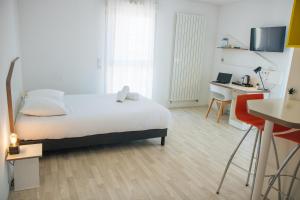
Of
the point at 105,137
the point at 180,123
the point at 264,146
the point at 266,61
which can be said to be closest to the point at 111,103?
the point at 105,137

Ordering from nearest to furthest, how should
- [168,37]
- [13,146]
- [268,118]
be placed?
[268,118] < [13,146] < [168,37]

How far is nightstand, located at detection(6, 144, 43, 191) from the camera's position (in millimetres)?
2420

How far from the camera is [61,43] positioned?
15.1ft

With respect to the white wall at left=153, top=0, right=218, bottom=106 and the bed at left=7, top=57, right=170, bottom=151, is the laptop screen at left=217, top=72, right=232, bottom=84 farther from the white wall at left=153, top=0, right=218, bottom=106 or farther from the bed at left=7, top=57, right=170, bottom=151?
the bed at left=7, top=57, right=170, bottom=151

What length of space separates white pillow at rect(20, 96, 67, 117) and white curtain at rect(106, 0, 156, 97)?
2.00 m

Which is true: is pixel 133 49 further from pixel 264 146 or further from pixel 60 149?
pixel 264 146

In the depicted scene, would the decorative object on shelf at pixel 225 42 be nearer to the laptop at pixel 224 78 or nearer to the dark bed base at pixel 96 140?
the laptop at pixel 224 78

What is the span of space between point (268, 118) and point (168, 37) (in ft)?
14.2

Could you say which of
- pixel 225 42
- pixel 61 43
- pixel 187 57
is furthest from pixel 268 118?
pixel 225 42

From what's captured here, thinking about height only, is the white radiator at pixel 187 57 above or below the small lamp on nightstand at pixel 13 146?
above

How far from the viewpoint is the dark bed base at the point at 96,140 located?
3.02m

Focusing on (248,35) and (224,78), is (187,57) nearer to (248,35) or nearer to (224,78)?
(224,78)

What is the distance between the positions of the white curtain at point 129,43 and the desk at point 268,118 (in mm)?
3637

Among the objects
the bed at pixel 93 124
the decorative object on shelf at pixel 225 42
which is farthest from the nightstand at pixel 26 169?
the decorative object on shelf at pixel 225 42
